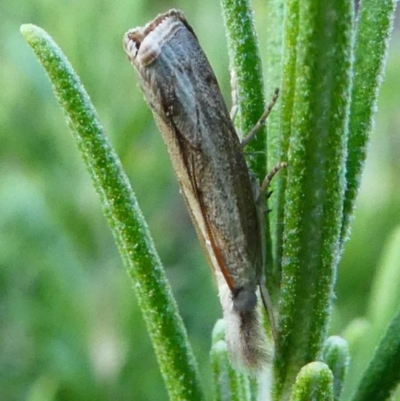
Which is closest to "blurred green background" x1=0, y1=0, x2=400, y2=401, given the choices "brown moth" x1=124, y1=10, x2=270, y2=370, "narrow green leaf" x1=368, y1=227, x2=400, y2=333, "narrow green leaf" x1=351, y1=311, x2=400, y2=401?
"narrow green leaf" x1=368, y1=227, x2=400, y2=333

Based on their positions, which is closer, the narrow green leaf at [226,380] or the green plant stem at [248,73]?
the green plant stem at [248,73]

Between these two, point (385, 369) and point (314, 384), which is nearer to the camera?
point (314, 384)

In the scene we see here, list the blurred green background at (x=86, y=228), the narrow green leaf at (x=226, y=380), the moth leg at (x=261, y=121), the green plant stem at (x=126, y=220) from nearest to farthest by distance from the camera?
the green plant stem at (x=126, y=220)
the moth leg at (x=261, y=121)
the narrow green leaf at (x=226, y=380)
the blurred green background at (x=86, y=228)

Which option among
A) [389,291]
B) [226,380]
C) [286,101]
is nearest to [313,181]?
[286,101]

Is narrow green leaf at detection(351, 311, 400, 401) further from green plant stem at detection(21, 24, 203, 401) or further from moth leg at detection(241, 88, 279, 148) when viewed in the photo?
moth leg at detection(241, 88, 279, 148)

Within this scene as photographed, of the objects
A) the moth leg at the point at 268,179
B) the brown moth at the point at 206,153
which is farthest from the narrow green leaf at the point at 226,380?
the moth leg at the point at 268,179

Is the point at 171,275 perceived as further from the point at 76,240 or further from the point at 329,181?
the point at 329,181

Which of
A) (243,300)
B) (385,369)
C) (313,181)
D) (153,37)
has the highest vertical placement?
(153,37)

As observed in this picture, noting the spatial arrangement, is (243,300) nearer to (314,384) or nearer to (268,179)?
(268,179)

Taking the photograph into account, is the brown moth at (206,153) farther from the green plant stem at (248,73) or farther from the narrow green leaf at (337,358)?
the narrow green leaf at (337,358)
